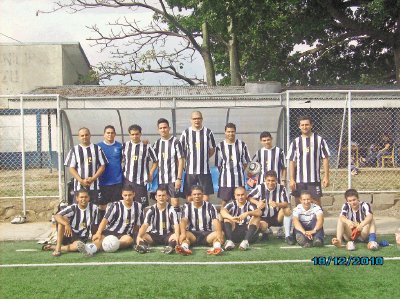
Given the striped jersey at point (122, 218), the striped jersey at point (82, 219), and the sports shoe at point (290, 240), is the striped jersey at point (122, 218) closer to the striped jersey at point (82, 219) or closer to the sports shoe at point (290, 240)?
the striped jersey at point (82, 219)

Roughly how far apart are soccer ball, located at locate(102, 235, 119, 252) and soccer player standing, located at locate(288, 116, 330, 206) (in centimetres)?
247

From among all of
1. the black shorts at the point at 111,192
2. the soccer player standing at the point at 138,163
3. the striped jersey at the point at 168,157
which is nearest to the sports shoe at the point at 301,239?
the striped jersey at the point at 168,157

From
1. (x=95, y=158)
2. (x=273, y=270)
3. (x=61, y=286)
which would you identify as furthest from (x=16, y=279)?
(x=273, y=270)

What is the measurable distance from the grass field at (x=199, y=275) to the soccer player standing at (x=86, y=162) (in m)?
1.08

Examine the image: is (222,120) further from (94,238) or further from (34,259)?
(34,259)

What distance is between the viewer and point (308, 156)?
279 inches

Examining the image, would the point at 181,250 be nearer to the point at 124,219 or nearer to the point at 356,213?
the point at 124,219

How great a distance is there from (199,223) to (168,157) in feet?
3.55

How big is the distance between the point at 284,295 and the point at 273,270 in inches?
31.3

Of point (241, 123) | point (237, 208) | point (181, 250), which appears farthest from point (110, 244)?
point (241, 123)

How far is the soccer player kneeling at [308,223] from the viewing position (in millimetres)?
6516

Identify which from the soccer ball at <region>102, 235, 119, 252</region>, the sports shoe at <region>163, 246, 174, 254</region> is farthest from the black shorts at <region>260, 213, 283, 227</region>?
the soccer ball at <region>102, 235, 119, 252</region>

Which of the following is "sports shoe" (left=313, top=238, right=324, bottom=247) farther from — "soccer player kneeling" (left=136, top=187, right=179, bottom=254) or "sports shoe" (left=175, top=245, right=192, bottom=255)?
"soccer player kneeling" (left=136, top=187, right=179, bottom=254)

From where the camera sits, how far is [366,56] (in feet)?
69.6
